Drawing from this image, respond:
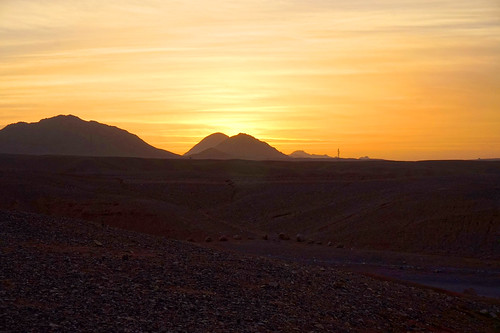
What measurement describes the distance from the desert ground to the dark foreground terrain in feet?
0.15

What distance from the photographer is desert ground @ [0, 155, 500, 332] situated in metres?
11.3

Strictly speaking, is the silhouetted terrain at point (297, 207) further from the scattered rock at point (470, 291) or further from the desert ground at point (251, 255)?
the scattered rock at point (470, 291)

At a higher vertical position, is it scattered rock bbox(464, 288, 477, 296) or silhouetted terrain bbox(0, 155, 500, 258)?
silhouetted terrain bbox(0, 155, 500, 258)

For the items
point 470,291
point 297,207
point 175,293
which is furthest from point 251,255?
point 297,207

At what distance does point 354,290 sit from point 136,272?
5.51 meters

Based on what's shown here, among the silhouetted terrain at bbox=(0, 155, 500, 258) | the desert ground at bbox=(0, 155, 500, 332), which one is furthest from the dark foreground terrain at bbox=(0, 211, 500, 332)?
the silhouetted terrain at bbox=(0, 155, 500, 258)

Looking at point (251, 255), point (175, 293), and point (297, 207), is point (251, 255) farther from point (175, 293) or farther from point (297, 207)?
point (297, 207)

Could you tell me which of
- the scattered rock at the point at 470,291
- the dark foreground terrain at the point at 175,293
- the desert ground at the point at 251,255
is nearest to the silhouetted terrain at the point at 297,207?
the desert ground at the point at 251,255

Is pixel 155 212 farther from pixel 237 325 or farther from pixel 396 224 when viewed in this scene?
pixel 237 325

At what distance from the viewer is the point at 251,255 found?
65.0ft

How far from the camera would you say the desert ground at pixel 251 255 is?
1127cm

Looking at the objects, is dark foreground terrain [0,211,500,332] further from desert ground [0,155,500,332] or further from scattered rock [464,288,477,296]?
scattered rock [464,288,477,296]

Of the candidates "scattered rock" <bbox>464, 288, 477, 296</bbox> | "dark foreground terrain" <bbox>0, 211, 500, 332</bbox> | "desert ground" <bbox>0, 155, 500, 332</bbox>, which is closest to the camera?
"dark foreground terrain" <bbox>0, 211, 500, 332</bbox>

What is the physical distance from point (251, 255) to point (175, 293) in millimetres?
7724
